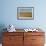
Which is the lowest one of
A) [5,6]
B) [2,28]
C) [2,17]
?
[2,28]

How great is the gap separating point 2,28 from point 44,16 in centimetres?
149

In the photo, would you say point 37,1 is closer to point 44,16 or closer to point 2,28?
point 44,16

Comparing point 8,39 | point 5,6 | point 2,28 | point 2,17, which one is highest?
point 5,6

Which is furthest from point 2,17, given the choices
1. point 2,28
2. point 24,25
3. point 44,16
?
point 44,16

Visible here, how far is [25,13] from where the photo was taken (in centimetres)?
425

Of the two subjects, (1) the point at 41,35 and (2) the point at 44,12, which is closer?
(1) the point at 41,35

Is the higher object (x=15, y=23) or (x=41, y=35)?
(x=15, y=23)

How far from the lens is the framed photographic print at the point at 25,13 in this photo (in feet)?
13.9

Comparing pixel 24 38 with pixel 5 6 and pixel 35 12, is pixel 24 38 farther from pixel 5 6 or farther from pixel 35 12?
pixel 5 6

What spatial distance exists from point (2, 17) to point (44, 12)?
1.44 m

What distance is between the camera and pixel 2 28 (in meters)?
4.27

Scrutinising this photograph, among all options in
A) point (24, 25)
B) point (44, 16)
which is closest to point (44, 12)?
point (44, 16)

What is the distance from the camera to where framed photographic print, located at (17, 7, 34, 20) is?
4.23 meters

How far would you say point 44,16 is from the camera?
14.0 ft
